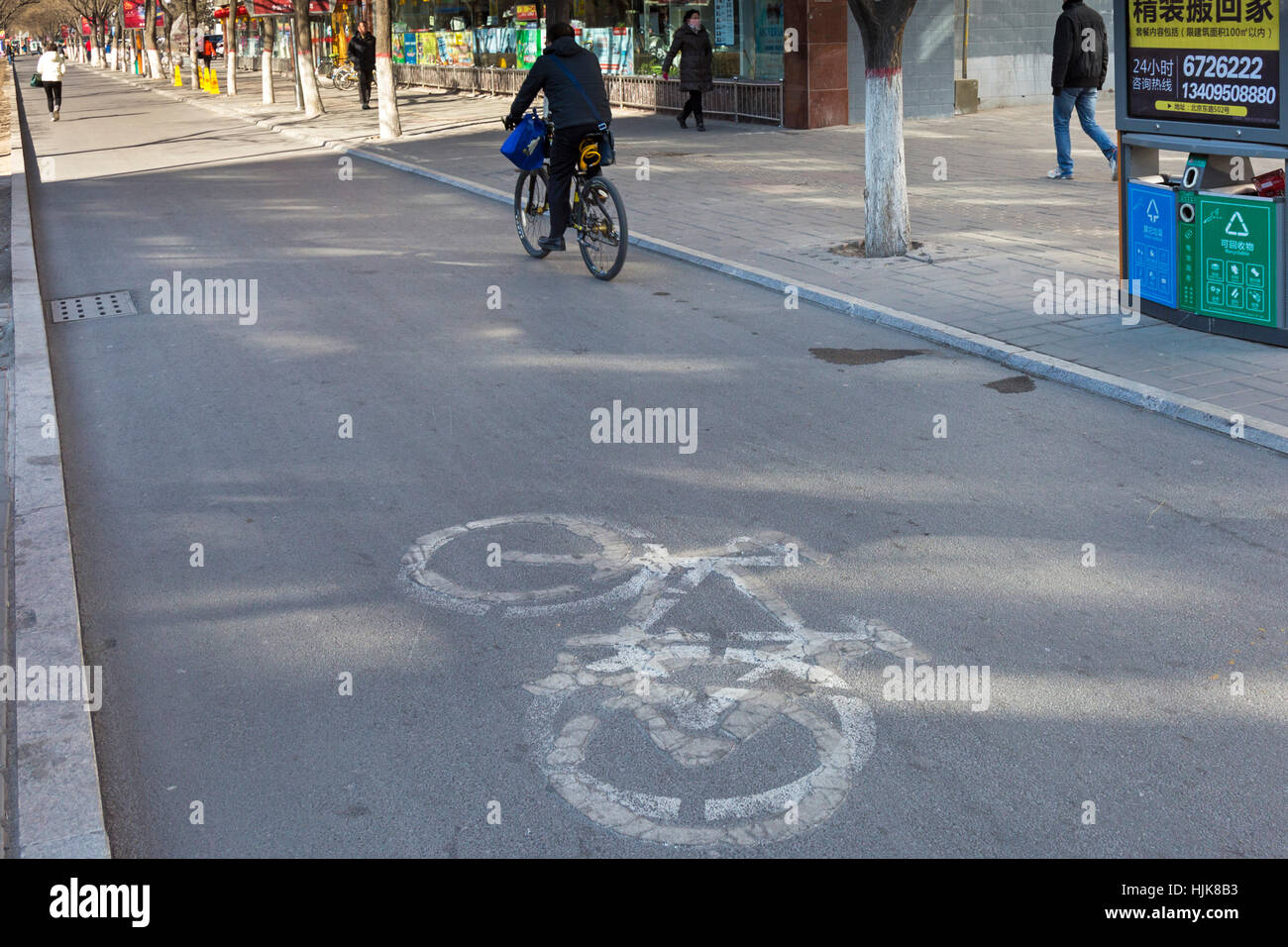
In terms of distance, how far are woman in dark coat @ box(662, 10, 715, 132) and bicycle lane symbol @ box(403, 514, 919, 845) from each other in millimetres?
18327

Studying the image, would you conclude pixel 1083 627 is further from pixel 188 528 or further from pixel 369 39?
pixel 369 39

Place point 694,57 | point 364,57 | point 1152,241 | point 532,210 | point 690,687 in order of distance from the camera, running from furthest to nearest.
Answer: point 364,57 < point 694,57 < point 532,210 < point 1152,241 < point 690,687

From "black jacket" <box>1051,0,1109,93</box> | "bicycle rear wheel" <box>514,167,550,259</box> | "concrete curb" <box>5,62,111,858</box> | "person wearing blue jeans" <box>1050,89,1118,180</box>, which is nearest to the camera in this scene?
"concrete curb" <box>5,62,111,858</box>

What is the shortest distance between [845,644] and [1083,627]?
838 mm

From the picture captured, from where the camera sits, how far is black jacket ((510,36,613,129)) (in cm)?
1055

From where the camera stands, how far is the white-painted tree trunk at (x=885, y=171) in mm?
10680

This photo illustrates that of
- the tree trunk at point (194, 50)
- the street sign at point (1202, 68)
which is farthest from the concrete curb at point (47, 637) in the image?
the tree trunk at point (194, 50)

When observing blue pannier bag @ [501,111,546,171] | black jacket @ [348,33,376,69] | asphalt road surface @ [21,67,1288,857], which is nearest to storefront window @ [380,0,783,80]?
black jacket @ [348,33,376,69]

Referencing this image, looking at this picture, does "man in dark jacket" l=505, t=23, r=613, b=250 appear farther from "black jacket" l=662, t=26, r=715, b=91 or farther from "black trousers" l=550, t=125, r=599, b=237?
"black jacket" l=662, t=26, r=715, b=91

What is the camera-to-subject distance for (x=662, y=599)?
4.93 metres

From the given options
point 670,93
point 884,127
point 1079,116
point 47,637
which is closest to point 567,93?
point 884,127

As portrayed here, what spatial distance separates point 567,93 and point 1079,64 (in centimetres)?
632

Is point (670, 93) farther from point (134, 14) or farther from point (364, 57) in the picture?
point (134, 14)

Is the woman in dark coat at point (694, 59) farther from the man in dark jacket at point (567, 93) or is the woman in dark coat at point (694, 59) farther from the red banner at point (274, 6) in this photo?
the red banner at point (274, 6)
